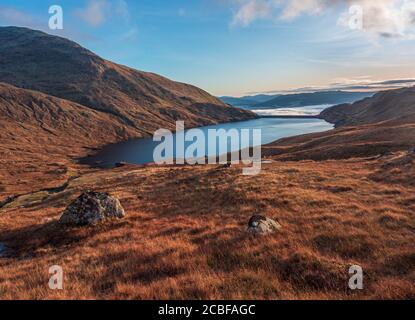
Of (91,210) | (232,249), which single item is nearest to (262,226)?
(232,249)

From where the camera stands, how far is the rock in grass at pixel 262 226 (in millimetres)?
13964

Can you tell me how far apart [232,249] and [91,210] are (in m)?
11.2

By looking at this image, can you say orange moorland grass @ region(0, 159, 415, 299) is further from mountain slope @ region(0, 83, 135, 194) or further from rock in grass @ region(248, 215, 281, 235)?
mountain slope @ region(0, 83, 135, 194)

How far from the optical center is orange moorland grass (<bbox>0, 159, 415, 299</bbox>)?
8.59 meters

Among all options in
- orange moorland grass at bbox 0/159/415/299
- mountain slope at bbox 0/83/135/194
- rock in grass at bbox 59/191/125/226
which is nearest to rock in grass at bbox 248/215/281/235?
orange moorland grass at bbox 0/159/415/299

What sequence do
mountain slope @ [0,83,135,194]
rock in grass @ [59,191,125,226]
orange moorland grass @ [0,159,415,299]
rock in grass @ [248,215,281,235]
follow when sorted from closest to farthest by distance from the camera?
orange moorland grass @ [0,159,415,299]
rock in grass @ [248,215,281,235]
rock in grass @ [59,191,125,226]
mountain slope @ [0,83,135,194]

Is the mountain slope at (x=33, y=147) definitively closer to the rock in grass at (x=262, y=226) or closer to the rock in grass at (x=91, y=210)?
the rock in grass at (x=91, y=210)

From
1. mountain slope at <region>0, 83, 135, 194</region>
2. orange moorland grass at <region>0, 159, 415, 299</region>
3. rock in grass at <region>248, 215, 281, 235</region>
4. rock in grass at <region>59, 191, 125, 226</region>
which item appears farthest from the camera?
mountain slope at <region>0, 83, 135, 194</region>

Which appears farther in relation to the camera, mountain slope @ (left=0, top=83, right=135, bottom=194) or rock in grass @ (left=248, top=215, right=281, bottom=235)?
mountain slope @ (left=0, top=83, right=135, bottom=194)

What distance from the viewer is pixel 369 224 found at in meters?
14.4

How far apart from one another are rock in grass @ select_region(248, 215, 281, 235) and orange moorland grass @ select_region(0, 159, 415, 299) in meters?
0.47

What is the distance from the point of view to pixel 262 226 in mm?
14234

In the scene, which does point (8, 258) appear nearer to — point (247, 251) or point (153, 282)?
point (153, 282)
